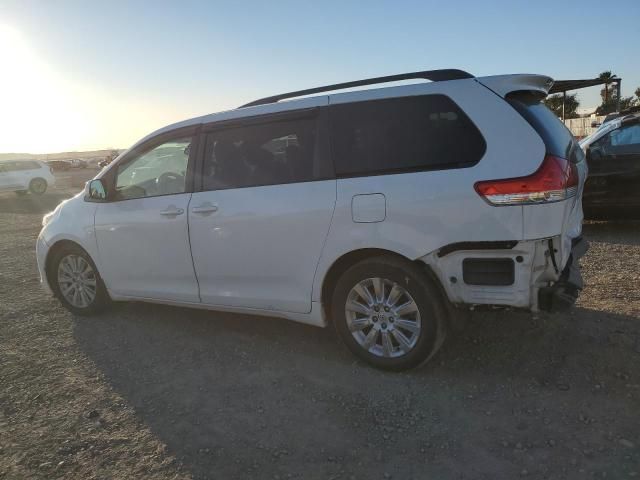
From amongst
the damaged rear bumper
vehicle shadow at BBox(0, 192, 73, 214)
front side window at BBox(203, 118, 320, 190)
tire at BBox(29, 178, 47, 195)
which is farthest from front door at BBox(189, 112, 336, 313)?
tire at BBox(29, 178, 47, 195)

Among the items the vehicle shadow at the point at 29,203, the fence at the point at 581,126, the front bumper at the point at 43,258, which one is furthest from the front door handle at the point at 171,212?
the fence at the point at 581,126

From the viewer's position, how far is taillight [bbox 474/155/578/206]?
117 inches

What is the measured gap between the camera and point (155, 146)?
453 cm

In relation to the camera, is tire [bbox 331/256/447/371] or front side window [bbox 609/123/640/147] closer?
tire [bbox 331/256/447/371]

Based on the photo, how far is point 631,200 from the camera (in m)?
7.02

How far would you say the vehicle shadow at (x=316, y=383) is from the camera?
284 cm

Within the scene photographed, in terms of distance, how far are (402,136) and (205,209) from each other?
1.62 m

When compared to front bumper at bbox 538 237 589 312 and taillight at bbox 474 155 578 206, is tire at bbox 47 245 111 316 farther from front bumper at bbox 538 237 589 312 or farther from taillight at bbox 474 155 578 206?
front bumper at bbox 538 237 589 312

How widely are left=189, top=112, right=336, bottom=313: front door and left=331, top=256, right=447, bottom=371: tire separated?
1.00 ft

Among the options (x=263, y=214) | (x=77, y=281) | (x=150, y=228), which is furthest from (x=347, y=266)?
(x=77, y=281)

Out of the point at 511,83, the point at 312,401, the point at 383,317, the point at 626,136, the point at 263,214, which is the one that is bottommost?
the point at 312,401

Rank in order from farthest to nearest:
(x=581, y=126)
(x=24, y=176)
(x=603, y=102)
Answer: (x=603, y=102) < (x=581, y=126) < (x=24, y=176)

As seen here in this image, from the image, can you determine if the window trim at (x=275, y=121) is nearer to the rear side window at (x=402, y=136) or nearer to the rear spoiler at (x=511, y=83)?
the rear side window at (x=402, y=136)

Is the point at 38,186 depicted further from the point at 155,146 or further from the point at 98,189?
the point at 155,146
